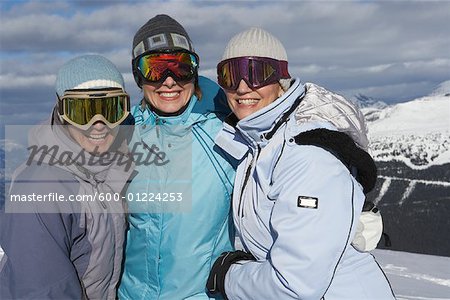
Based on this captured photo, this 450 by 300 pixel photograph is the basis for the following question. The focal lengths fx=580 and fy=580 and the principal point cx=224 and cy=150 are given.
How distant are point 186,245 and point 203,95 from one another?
814mm

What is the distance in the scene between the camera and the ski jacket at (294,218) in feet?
7.25

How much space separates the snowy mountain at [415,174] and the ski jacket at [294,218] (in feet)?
105

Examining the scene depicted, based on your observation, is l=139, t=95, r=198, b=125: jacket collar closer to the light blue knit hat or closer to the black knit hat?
the black knit hat

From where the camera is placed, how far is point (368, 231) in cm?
255

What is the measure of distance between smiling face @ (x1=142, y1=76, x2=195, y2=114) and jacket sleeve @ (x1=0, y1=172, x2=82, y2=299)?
33.2 inches

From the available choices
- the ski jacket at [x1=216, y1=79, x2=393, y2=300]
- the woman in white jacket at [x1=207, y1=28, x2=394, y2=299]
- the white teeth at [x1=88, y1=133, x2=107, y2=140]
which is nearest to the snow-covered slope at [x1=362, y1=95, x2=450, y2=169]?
the woman in white jacket at [x1=207, y1=28, x2=394, y2=299]

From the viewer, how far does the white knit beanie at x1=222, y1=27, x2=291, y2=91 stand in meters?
2.69

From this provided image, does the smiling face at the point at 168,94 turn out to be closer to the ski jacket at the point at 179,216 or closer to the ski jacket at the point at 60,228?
the ski jacket at the point at 179,216

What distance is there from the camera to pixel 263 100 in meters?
2.71

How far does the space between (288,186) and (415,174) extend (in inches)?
2315

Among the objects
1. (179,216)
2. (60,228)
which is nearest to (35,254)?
(60,228)

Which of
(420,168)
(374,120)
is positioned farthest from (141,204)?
(374,120)

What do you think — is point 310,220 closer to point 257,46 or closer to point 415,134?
point 257,46

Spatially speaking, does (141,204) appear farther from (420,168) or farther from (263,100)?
(420,168)
